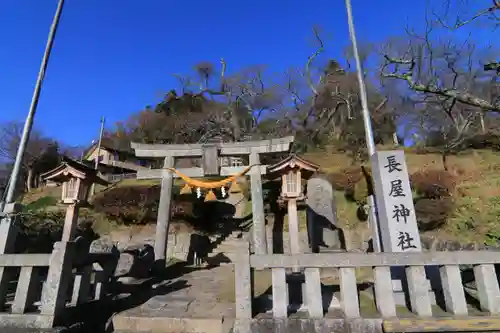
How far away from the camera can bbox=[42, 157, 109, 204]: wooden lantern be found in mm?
10867

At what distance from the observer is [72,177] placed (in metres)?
11.1

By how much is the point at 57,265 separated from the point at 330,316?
4323mm

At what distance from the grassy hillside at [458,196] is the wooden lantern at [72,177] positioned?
6.65 m

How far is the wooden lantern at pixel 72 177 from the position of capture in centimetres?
1087

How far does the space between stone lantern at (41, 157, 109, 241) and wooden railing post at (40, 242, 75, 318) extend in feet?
22.9

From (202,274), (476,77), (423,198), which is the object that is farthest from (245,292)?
(476,77)

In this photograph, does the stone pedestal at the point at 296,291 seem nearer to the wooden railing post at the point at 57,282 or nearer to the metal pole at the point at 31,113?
the wooden railing post at the point at 57,282

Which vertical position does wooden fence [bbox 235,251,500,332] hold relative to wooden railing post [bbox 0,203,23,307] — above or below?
below

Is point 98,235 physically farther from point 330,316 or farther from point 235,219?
point 330,316

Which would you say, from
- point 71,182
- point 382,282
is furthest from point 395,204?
point 71,182

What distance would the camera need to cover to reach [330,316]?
14.3 feet

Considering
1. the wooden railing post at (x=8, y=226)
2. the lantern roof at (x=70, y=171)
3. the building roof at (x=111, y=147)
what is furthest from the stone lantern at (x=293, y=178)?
the building roof at (x=111, y=147)

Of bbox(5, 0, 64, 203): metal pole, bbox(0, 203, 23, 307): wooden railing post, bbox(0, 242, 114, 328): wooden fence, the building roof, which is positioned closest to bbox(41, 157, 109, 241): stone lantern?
bbox(5, 0, 64, 203): metal pole

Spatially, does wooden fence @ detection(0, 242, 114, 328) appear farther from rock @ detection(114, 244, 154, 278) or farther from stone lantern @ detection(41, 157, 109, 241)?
stone lantern @ detection(41, 157, 109, 241)
